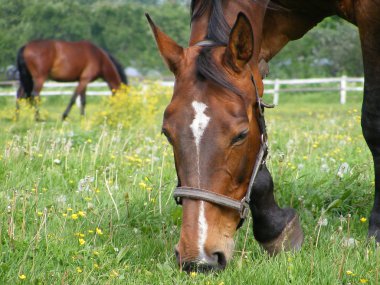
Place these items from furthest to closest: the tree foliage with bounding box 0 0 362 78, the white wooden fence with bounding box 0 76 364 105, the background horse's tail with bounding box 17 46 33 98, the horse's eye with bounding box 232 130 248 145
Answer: the tree foliage with bounding box 0 0 362 78 < the white wooden fence with bounding box 0 76 364 105 < the background horse's tail with bounding box 17 46 33 98 < the horse's eye with bounding box 232 130 248 145

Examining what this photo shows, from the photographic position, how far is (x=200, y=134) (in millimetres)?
3066

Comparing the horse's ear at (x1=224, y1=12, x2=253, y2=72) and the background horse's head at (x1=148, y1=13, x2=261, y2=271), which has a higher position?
the horse's ear at (x1=224, y1=12, x2=253, y2=72)

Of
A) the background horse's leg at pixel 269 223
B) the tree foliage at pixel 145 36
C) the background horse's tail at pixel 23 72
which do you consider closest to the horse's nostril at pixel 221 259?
the background horse's leg at pixel 269 223

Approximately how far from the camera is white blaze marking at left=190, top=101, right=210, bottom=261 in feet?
9.82

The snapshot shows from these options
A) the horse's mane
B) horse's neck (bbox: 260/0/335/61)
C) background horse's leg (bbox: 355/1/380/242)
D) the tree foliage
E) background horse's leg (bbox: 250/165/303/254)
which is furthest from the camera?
the tree foliage

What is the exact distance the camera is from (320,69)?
107ft

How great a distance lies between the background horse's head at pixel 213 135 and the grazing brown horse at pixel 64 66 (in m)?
14.6

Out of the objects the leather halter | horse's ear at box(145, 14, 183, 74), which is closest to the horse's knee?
the leather halter

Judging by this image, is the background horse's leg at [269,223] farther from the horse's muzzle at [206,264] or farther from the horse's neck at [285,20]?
the horse's neck at [285,20]

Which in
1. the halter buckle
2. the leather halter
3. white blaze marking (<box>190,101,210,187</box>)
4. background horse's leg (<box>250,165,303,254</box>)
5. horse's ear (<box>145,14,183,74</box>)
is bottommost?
background horse's leg (<box>250,165,303,254</box>)

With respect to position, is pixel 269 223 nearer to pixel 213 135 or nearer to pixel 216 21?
pixel 213 135

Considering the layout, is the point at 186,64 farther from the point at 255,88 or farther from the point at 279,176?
the point at 279,176

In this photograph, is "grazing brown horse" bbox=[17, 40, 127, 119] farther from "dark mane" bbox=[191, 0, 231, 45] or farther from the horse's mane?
"dark mane" bbox=[191, 0, 231, 45]

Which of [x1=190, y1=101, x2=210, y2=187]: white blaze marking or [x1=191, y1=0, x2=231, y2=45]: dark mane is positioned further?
[x1=191, y1=0, x2=231, y2=45]: dark mane
